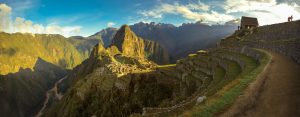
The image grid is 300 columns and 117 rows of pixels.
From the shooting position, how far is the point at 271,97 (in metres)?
24.6

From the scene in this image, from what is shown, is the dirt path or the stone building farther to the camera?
the stone building

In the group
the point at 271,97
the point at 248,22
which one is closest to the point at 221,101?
the point at 271,97

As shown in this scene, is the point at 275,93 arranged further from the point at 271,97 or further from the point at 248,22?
the point at 248,22

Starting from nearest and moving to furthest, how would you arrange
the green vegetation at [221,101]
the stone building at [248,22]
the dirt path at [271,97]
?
the green vegetation at [221,101] < the dirt path at [271,97] < the stone building at [248,22]

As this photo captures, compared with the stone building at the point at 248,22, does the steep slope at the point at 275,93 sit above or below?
below

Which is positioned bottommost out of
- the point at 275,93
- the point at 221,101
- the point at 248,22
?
the point at 275,93

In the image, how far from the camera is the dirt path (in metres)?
21.3

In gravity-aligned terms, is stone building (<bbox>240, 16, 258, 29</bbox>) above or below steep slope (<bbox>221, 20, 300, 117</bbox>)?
above

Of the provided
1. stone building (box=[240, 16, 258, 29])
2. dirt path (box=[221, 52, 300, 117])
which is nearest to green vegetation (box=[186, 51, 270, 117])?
dirt path (box=[221, 52, 300, 117])

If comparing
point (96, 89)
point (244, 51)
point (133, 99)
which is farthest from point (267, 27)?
point (96, 89)

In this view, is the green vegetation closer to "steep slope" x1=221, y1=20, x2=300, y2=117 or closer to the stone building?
"steep slope" x1=221, y1=20, x2=300, y2=117

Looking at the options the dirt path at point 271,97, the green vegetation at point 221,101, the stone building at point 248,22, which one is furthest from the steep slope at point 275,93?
the stone building at point 248,22

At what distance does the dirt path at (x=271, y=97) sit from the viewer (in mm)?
21312

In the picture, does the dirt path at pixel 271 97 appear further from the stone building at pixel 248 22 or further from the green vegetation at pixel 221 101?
the stone building at pixel 248 22
